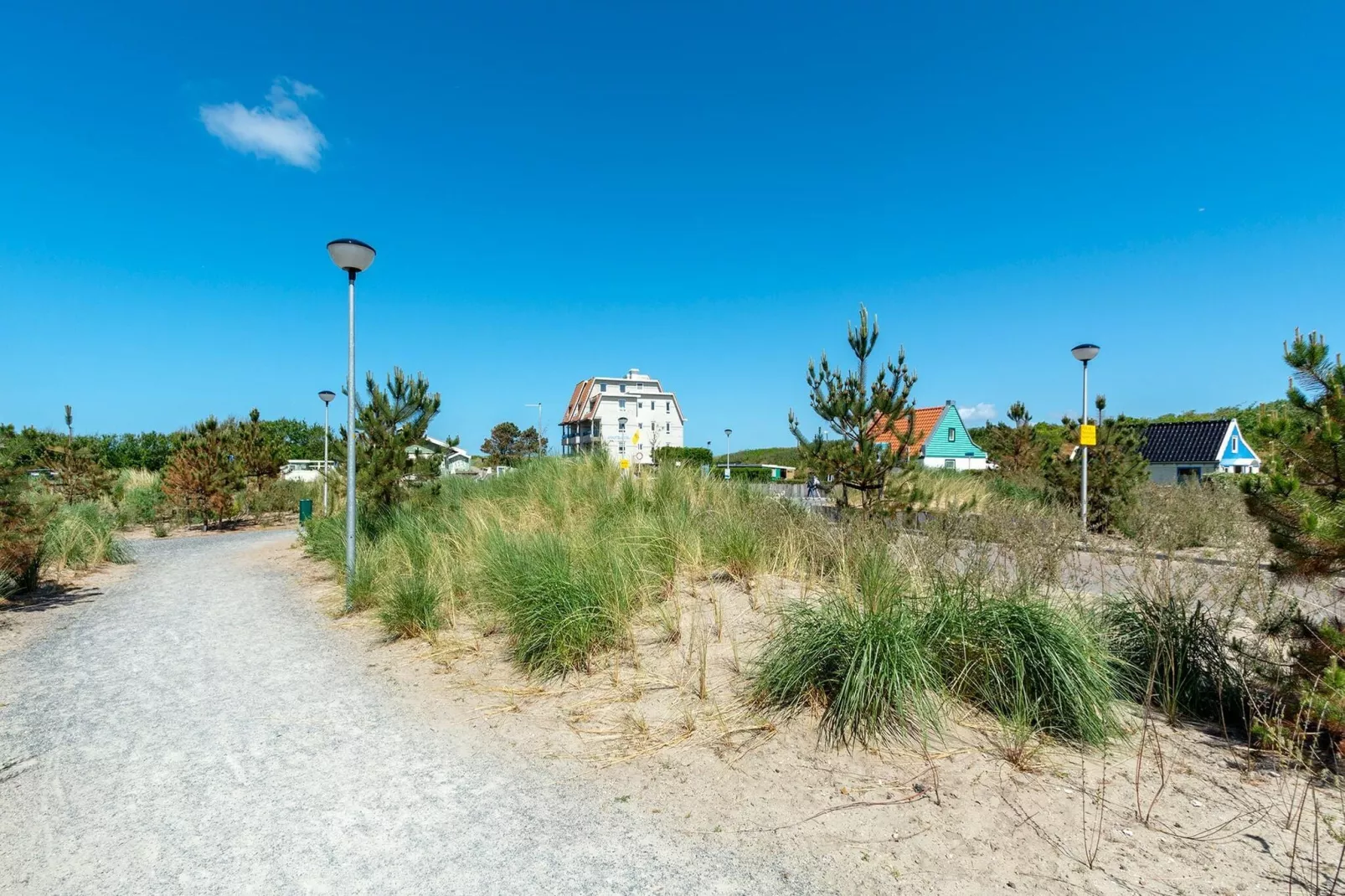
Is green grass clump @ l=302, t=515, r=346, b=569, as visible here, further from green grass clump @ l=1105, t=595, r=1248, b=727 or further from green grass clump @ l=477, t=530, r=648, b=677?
green grass clump @ l=1105, t=595, r=1248, b=727

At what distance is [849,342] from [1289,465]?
6.04 metres

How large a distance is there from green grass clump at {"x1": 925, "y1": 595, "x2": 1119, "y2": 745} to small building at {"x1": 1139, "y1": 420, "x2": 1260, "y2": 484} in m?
24.1

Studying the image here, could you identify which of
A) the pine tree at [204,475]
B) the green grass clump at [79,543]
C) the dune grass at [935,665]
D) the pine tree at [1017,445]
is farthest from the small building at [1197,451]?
the pine tree at [204,475]

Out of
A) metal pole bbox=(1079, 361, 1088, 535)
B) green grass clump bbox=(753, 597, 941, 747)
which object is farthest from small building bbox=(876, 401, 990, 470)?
green grass clump bbox=(753, 597, 941, 747)

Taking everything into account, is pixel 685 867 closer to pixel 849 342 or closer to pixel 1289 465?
pixel 1289 465

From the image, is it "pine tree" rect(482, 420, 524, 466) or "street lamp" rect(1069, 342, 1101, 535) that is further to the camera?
"pine tree" rect(482, 420, 524, 466)

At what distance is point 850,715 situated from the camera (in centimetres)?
364

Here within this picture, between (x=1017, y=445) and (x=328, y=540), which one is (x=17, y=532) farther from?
(x=1017, y=445)

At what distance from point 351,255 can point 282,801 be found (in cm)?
657

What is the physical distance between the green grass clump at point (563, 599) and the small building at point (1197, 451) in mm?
24742

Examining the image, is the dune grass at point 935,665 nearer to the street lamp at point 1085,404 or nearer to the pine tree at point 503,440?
the street lamp at point 1085,404

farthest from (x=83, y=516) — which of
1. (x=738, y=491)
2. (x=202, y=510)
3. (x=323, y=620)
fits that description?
(x=738, y=491)

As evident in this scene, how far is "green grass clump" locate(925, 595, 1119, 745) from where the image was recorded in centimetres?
363

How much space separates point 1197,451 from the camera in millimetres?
24891
